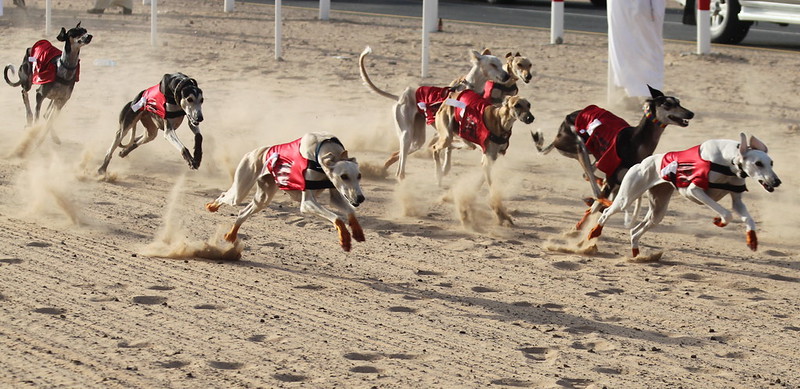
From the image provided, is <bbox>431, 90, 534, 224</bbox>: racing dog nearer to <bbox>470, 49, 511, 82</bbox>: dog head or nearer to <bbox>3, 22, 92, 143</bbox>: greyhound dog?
<bbox>470, 49, 511, 82</bbox>: dog head

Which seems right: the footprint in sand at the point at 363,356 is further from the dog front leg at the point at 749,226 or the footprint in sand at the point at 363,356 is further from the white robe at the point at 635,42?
the white robe at the point at 635,42

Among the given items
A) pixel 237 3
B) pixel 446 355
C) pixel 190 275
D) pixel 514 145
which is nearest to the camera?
pixel 446 355

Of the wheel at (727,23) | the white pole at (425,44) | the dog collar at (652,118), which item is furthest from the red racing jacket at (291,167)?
the wheel at (727,23)

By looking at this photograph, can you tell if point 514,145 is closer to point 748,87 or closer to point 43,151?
point 748,87

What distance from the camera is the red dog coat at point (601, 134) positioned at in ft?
30.4

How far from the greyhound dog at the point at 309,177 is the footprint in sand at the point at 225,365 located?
153 cm

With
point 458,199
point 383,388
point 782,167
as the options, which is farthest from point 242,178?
point 782,167

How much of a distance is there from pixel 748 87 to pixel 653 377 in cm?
971

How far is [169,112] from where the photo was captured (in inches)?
415

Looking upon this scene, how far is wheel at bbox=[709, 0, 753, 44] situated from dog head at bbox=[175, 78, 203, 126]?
10.4 meters

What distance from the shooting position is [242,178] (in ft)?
28.4

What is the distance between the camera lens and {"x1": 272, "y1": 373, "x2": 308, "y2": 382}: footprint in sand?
6320 mm

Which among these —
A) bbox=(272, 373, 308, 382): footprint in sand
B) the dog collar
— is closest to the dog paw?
the dog collar

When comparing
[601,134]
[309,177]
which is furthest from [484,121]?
[309,177]
